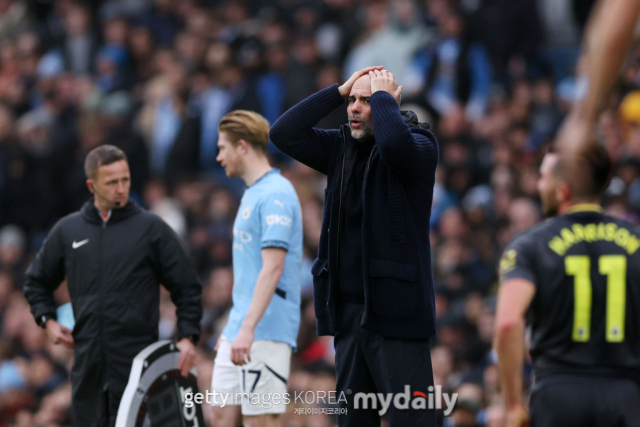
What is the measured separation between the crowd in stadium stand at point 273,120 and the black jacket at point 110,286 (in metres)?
2.88

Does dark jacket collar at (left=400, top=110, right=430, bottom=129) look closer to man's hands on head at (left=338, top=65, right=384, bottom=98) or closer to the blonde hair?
man's hands on head at (left=338, top=65, right=384, bottom=98)

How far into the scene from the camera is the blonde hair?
6789 mm

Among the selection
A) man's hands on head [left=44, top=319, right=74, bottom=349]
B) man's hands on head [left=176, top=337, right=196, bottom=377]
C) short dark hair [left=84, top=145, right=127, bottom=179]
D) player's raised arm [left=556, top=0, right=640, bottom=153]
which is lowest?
man's hands on head [left=176, top=337, right=196, bottom=377]

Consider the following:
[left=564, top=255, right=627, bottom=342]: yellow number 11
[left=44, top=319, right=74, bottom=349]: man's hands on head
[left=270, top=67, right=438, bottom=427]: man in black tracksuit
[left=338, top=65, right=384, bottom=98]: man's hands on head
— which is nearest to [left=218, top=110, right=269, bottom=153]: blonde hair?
[left=338, top=65, right=384, bottom=98]: man's hands on head

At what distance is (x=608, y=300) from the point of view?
163 inches

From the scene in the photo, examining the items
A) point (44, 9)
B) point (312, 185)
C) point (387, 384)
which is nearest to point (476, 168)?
point (312, 185)

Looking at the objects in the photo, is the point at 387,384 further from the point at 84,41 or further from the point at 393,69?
the point at 84,41

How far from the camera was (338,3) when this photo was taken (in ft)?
46.0

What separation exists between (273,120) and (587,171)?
9098 mm

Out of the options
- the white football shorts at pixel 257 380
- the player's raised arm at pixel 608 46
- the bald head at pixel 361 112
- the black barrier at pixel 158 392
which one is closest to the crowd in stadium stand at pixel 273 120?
the white football shorts at pixel 257 380

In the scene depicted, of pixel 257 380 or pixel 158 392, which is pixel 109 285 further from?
pixel 257 380

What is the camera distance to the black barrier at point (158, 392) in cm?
625

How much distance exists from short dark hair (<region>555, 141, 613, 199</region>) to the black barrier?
10.5 ft

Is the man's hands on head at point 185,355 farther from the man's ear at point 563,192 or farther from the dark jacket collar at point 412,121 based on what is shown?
the man's ear at point 563,192
